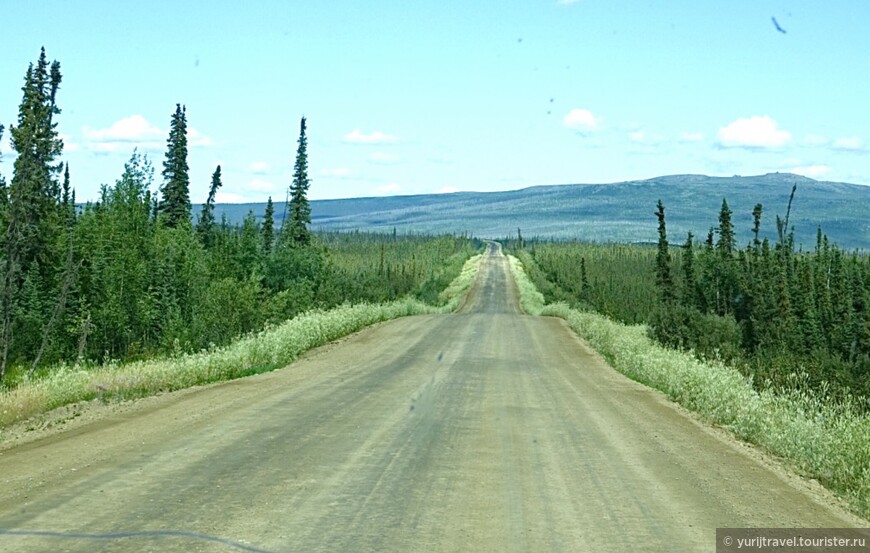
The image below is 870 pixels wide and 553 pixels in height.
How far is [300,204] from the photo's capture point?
81688 mm

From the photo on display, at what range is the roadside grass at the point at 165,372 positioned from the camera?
14.5 m

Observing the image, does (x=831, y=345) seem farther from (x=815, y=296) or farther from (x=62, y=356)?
(x=62, y=356)

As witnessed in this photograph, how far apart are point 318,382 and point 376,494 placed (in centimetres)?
1061

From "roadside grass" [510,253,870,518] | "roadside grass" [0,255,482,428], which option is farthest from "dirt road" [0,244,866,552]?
"roadside grass" [0,255,482,428]

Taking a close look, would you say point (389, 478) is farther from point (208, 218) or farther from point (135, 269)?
point (208, 218)

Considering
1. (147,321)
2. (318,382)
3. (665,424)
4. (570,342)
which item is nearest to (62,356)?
(147,321)

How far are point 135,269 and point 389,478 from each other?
6742 centimetres

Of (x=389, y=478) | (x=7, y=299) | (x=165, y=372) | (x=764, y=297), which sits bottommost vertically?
(x=764, y=297)

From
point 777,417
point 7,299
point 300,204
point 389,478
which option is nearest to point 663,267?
point 300,204

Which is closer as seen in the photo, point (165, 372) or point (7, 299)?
point (165, 372)

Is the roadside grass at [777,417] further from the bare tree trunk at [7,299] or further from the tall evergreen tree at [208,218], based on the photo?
the tall evergreen tree at [208,218]

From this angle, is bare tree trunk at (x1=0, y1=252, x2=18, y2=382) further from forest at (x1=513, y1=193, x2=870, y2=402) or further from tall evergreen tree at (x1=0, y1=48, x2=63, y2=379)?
forest at (x1=513, y1=193, x2=870, y2=402)

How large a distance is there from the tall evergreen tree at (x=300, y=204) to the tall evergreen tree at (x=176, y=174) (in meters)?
9.35

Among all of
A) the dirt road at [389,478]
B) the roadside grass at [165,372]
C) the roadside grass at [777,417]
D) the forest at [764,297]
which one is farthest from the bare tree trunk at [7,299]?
the forest at [764,297]
